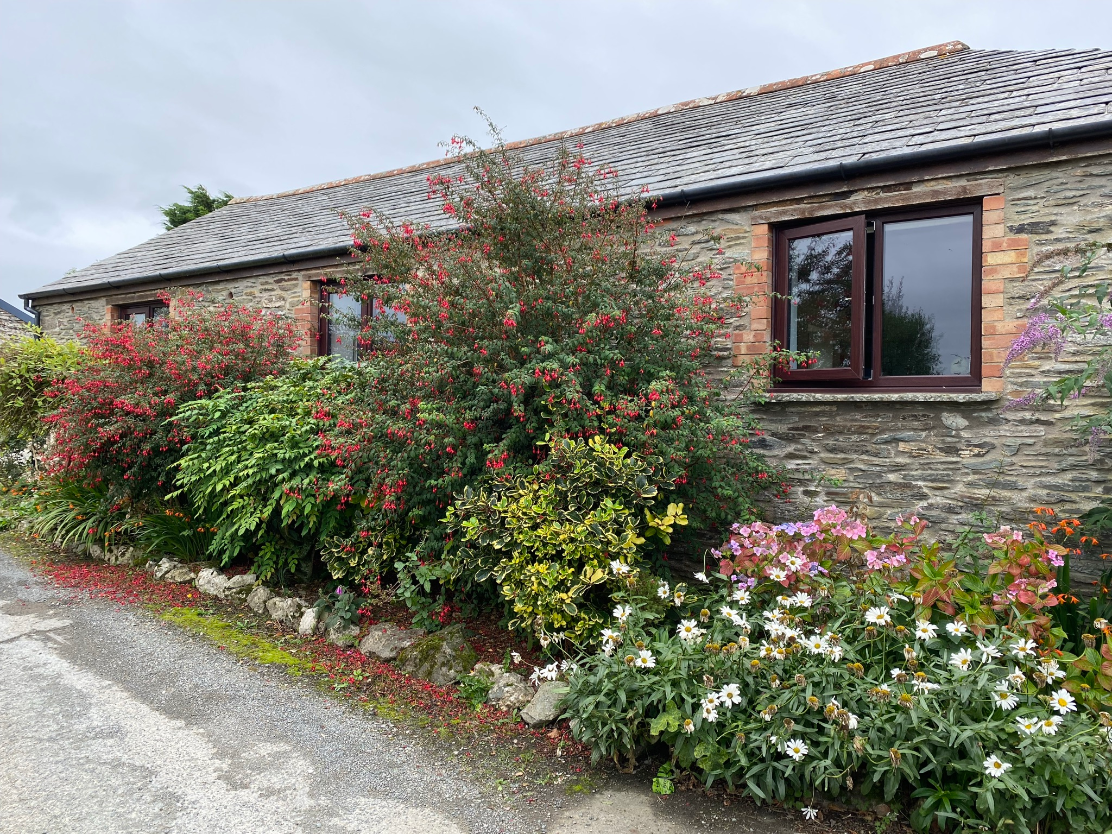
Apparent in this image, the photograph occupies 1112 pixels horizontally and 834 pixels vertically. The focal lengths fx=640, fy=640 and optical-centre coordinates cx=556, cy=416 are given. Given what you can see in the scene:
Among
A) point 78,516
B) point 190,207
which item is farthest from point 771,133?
point 190,207

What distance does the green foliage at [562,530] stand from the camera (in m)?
3.71

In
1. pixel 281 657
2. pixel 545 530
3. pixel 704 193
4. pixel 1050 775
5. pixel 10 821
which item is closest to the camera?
pixel 1050 775

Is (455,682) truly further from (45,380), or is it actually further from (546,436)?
(45,380)

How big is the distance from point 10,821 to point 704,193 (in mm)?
6307

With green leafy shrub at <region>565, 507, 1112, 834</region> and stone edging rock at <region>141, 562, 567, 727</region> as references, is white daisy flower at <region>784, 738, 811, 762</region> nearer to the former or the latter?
green leafy shrub at <region>565, 507, 1112, 834</region>

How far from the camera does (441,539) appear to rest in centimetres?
476

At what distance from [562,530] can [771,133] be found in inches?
220

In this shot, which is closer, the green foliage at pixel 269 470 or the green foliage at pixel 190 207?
the green foliage at pixel 269 470

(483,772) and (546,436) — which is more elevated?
(546,436)

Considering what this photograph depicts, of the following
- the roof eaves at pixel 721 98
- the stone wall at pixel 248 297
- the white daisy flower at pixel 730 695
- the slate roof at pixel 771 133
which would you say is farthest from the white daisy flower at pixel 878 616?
the roof eaves at pixel 721 98

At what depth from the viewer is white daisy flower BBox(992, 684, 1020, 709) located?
2.57 metres

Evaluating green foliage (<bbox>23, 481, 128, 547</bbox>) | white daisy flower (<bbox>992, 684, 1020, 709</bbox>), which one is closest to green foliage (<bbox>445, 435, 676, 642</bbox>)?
white daisy flower (<bbox>992, 684, 1020, 709</bbox>)

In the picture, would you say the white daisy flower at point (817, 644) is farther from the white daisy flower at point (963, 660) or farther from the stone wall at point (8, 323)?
the stone wall at point (8, 323)

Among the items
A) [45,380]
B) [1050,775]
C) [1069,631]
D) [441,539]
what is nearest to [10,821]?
[441,539]
